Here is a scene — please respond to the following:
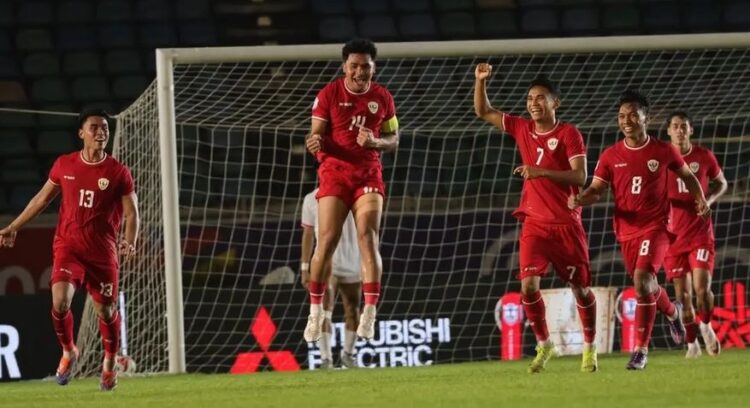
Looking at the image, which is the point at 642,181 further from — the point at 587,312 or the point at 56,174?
the point at 56,174

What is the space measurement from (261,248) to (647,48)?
3.71 m

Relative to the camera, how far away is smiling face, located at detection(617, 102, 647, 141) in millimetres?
9320

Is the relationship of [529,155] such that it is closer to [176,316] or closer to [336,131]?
[336,131]

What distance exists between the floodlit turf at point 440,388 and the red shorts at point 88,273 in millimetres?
604

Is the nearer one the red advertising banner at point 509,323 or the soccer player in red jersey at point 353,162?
the soccer player in red jersey at point 353,162

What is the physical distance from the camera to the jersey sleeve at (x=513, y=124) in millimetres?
9422

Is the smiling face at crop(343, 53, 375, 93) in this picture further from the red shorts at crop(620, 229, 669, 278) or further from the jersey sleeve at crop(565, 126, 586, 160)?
the red shorts at crop(620, 229, 669, 278)

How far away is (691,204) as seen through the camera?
11.5 metres

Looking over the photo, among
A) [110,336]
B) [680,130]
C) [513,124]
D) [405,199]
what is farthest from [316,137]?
[405,199]

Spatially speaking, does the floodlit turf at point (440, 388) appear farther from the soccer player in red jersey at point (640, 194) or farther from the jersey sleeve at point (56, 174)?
the jersey sleeve at point (56, 174)

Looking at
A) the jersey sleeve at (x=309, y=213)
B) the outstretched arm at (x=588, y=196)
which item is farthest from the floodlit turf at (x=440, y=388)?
the jersey sleeve at (x=309, y=213)

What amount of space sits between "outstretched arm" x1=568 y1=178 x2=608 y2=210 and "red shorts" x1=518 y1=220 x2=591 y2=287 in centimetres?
21

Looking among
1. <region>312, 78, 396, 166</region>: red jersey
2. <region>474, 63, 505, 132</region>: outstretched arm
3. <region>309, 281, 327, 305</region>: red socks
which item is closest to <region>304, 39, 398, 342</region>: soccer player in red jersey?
<region>312, 78, 396, 166</region>: red jersey

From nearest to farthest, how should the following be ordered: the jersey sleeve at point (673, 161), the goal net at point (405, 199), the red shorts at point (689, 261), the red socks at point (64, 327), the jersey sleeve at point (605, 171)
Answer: the red socks at point (64, 327), the jersey sleeve at point (673, 161), the jersey sleeve at point (605, 171), the red shorts at point (689, 261), the goal net at point (405, 199)
